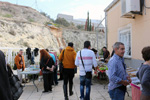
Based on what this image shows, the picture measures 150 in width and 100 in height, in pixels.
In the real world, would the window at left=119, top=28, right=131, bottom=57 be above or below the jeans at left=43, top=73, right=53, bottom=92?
above

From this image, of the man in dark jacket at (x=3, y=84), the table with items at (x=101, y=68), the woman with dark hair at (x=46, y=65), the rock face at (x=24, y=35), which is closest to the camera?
the man in dark jacket at (x=3, y=84)

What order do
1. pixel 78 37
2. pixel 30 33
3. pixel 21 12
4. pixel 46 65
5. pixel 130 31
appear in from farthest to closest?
pixel 21 12
pixel 78 37
pixel 30 33
pixel 130 31
pixel 46 65

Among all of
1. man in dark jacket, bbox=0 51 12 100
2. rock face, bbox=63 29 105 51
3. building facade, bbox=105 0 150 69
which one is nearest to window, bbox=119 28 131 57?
building facade, bbox=105 0 150 69

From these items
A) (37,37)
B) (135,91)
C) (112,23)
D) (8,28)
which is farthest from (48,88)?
(37,37)

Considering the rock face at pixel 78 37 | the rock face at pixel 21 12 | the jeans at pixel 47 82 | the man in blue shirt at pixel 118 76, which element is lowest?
the jeans at pixel 47 82

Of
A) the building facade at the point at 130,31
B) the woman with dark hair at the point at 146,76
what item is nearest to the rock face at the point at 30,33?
the building facade at the point at 130,31

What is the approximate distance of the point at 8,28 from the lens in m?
18.8

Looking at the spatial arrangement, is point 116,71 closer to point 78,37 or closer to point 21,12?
point 78,37

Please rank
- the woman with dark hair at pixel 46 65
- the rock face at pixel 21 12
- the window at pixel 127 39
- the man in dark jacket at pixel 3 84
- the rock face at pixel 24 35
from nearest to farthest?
the man in dark jacket at pixel 3 84
the woman with dark hair at pixel 46 65
the window at pixel 127 39
the rock face at pixel 24 35
the rock face at pixel 21 12

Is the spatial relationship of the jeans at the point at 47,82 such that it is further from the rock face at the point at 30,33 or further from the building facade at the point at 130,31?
the rock face at the point at 30,33

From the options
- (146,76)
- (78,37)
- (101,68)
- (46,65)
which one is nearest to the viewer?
(146,76)

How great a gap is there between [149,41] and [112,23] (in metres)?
4.35

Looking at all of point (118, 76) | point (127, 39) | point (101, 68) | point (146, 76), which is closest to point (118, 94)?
point (118, 76)

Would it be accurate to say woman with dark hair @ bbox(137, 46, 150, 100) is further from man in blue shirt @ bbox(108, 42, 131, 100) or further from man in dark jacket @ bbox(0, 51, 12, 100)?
man in dark jacket @ bbox(0, 51, 12, 100)
